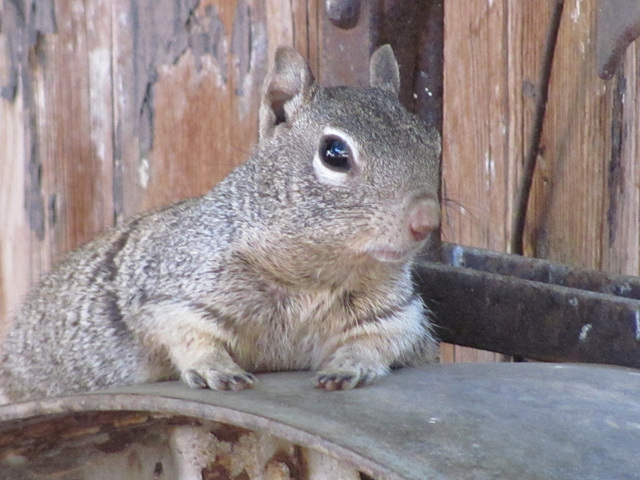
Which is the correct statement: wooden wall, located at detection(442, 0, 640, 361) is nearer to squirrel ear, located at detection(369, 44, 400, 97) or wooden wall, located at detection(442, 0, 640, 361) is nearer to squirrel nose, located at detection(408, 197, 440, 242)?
squirrel ear, located at detection(369, 44, 400, 97)

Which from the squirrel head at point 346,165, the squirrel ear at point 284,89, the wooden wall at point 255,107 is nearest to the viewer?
the squirrel head at point 346,165

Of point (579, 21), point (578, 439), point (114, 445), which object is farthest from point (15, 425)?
point (579, 21)

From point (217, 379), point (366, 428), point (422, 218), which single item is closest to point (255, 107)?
point (422, 218)

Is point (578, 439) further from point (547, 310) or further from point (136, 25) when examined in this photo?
point (136, 25)

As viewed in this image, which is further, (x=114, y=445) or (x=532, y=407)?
(x=114, y=445)

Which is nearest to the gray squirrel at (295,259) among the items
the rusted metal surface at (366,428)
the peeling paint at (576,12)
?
the rusted metal surface at (366,428)

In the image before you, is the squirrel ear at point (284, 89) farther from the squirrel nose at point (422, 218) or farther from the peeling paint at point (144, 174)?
the peeling paint at point (144, 174)
